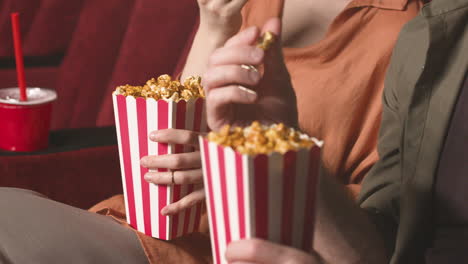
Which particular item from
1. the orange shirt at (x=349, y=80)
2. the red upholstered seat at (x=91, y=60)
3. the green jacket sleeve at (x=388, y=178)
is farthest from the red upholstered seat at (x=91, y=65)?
the green jacket sleeve at (x=388, y=178)

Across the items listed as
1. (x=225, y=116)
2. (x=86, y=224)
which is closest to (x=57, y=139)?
(x=86, y=224)

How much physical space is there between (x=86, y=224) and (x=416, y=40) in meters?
0.57

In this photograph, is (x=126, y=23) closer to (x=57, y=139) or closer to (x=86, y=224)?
(x=57, y=139)

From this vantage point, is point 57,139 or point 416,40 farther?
point 57,139

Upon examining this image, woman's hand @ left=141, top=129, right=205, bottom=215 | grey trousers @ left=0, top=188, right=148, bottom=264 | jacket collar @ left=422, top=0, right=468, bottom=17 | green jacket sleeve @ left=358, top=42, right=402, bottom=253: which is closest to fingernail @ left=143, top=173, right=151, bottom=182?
woman's hand @ left=141, top=129, right=205, bottom=215

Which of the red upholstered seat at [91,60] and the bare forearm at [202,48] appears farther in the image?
the red upholstered seat at [91,60]

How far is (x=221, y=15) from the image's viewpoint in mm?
871

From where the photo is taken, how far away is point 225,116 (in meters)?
0.69

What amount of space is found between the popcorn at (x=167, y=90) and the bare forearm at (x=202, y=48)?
80 mm

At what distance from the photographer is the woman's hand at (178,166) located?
830 mm

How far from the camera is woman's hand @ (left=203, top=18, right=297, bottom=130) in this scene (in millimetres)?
636

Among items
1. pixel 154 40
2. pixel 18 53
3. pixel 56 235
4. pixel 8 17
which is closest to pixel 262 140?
pixel 56 235

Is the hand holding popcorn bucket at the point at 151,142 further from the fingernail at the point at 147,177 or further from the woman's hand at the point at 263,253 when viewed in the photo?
the woman's hand at the point at 263,253

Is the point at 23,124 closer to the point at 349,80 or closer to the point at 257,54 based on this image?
the point at 349,80
